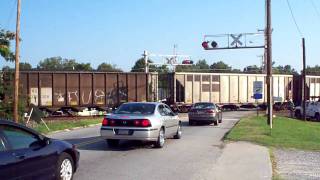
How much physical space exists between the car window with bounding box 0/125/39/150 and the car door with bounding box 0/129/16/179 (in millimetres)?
175

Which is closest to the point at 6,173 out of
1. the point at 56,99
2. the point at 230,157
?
the point at 230,157

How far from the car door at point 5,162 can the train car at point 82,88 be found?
2902 cm

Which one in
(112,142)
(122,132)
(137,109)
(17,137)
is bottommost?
(112,142)

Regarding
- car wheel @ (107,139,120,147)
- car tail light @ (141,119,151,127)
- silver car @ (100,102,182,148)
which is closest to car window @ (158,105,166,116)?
silver car @ (100,102,182,148)

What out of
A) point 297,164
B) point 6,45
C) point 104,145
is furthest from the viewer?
point 6,45

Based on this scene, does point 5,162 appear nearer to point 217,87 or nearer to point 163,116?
point 163,116

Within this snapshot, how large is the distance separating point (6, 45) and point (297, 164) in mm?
17426

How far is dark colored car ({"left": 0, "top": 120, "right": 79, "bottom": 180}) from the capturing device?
26.2 feet

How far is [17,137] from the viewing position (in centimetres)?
852

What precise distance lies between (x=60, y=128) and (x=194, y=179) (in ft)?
53.7

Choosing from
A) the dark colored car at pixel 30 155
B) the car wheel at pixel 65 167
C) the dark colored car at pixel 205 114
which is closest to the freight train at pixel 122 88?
the dark colored car at pixel 205 114

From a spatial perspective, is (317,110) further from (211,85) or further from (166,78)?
(166,78)

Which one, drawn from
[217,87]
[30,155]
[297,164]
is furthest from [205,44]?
[30,155]

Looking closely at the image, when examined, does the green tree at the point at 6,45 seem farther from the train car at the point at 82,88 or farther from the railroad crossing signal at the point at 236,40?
the railroad crossing signal at the point at 236,40
